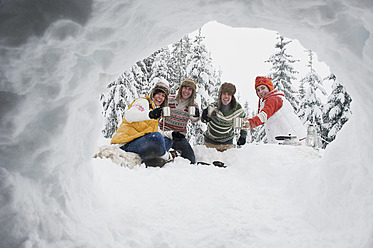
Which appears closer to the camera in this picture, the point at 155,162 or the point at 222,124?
the point at 155,162

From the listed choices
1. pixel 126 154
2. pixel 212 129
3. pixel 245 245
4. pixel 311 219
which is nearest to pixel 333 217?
pixel 311 219

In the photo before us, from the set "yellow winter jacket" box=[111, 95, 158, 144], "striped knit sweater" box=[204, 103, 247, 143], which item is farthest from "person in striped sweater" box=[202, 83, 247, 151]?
"yellow winter jacket" box=[111, 95, 158, 144]

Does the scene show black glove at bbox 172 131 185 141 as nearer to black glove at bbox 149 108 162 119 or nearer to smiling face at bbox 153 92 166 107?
smiling face at bbox 153 92 166 107

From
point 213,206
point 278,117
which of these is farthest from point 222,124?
point 213,206

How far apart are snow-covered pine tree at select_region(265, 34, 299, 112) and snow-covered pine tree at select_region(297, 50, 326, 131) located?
62 centimetres

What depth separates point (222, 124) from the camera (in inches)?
204

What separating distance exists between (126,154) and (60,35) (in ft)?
9.30

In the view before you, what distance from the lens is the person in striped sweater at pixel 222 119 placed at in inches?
203

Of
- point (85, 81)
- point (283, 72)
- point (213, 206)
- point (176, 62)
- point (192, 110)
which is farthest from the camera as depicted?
point (176, 62)

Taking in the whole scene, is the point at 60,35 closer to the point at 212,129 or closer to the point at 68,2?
the point at 68,2

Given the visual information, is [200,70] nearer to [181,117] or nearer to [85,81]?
[181,117]

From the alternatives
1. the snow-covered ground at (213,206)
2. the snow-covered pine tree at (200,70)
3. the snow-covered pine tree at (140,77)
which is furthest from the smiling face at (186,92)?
the snow-covered pine tree at (140,77)

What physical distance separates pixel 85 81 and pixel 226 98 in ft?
12.6

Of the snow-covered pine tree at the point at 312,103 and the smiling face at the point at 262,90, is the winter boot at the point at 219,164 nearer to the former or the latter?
the smiling face at the point at 262,90
